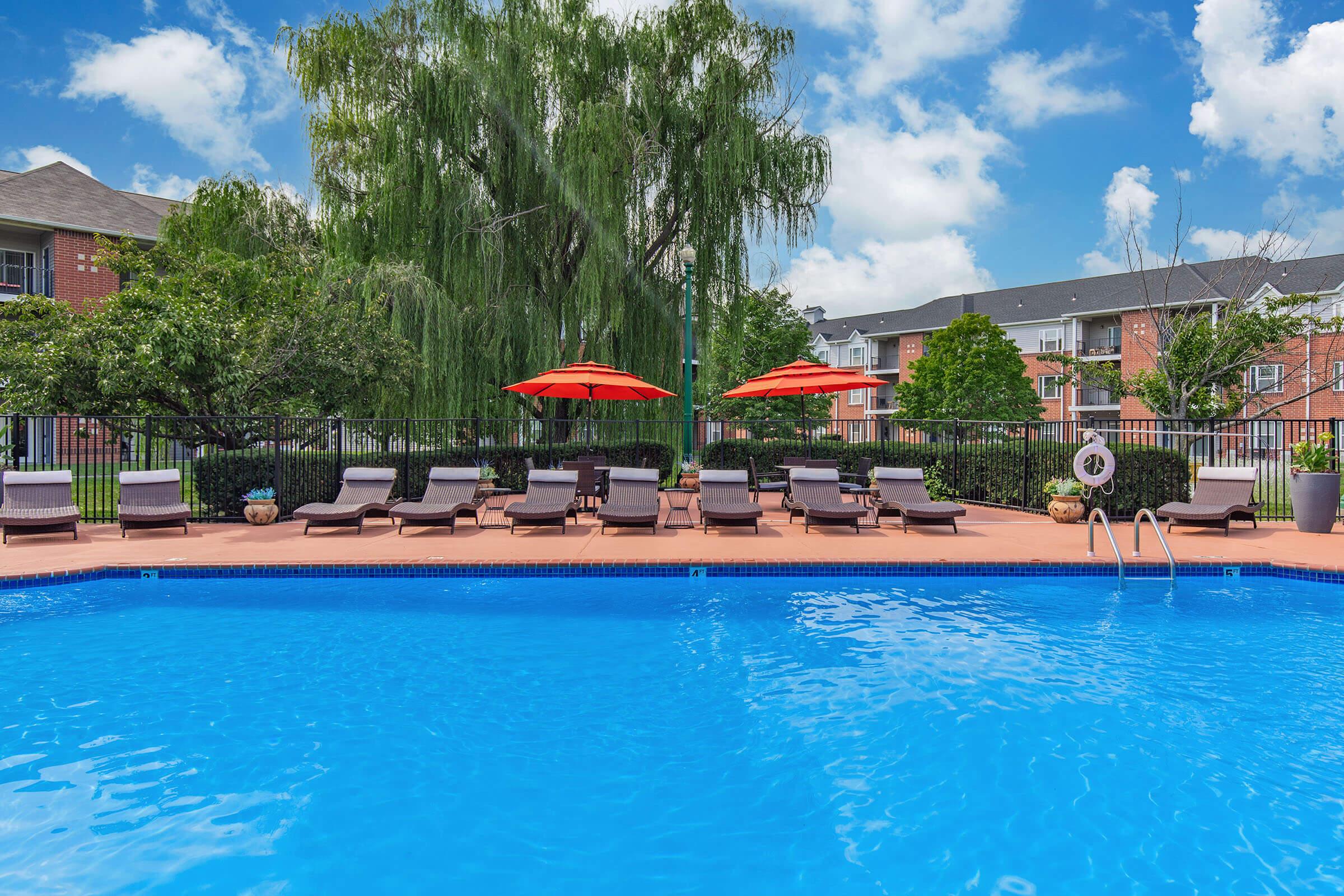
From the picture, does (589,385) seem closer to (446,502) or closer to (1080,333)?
(446,502)

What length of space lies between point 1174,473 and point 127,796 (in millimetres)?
13808

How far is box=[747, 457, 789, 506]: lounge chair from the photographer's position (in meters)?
12.9

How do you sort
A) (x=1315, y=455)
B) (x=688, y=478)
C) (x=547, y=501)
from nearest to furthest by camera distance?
(x=1315, y=455)
(x=547, y=501)
(x=688, y=478)

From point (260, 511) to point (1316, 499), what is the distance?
15.7 meters

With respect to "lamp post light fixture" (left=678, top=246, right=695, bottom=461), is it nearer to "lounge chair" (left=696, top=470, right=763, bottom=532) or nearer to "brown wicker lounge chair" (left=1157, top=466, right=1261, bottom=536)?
"lounge chair" (left=696, top=470, right=763, bottom=532)

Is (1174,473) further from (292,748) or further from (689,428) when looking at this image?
(292,748)

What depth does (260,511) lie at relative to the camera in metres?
11.4

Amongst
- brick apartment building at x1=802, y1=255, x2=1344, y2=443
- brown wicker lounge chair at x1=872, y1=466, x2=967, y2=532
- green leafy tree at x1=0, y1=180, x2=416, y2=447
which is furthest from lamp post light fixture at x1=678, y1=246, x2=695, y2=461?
brick apartment building at x1=802, y1=255, x2=1344, y2=443

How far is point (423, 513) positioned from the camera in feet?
35.0

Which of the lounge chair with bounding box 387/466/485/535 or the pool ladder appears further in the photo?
the lounge chair with bounding box 387/466/485/535

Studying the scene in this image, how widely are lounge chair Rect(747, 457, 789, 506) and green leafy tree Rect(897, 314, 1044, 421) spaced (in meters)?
22.1

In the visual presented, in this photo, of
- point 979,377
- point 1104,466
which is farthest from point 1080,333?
point 1104,466

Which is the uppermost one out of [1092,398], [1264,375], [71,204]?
[71,204]

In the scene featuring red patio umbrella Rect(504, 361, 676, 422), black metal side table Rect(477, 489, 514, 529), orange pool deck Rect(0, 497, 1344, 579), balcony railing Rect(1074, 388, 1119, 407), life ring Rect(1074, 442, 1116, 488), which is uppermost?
balcony railing Rect(1074, 388, 1119, 407)
